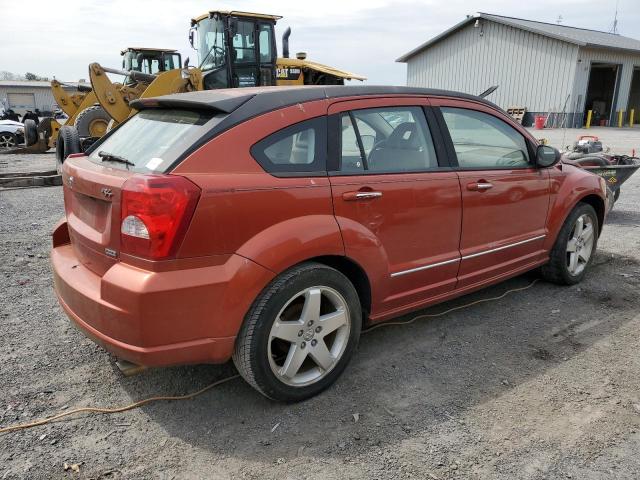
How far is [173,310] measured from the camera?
2436mm

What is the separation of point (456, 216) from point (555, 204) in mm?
1366

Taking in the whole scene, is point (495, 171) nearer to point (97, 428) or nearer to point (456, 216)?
point (456, 216)

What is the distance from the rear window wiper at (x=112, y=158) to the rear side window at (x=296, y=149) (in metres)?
0.72

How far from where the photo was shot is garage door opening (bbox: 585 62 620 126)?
30547 mm

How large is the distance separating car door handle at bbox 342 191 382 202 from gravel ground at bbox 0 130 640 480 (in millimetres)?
1106

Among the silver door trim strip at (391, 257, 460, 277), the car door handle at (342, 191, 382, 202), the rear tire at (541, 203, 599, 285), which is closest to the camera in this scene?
the car door handle at (342, 191, 382, 202)

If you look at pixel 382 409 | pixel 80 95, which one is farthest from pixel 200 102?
pixel 80 95

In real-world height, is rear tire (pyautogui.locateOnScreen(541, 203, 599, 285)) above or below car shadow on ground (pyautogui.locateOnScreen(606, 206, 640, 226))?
above

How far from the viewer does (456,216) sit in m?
3.53

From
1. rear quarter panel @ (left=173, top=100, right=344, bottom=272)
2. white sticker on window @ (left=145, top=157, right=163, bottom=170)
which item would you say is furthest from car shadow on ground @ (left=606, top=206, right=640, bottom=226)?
white sticker on window @ (left=145, top=157, right=163, bottom=170)

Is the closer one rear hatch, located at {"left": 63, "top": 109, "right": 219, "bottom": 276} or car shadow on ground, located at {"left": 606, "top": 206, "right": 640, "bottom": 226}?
rear hatch, located at {"left": 63, "top": 109, "right": 219, "bottom": 276}

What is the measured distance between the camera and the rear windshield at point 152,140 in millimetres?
2617

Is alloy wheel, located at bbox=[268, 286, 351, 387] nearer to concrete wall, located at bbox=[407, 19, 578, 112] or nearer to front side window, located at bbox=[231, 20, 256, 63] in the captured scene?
front side window, located at bbox=[231, 20, 256, 63]

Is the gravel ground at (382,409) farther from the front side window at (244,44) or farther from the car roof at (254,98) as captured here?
the front side window at (244,44)
